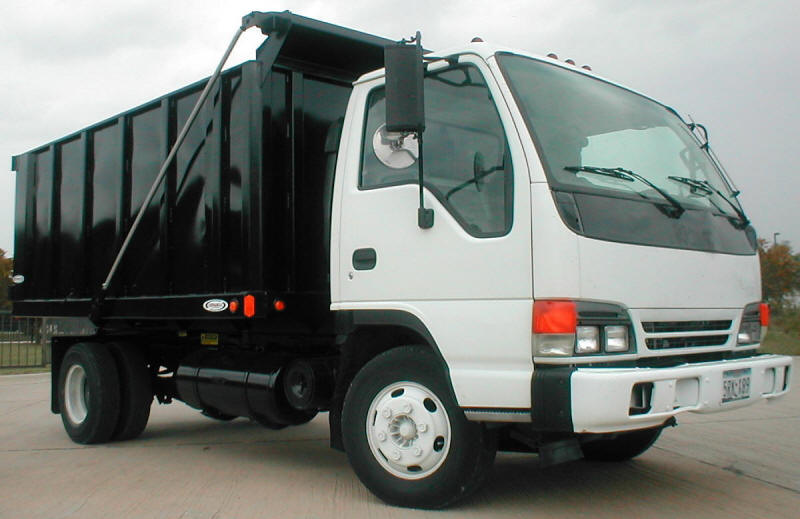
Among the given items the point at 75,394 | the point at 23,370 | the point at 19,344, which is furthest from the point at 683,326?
the point at 19,344

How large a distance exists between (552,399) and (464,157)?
142 cm

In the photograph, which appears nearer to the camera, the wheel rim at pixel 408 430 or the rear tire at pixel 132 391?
the wheel rim at pixel 408 430

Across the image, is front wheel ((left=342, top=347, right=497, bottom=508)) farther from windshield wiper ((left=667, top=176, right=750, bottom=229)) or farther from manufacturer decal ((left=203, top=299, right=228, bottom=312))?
windshield wiper ((left=667, top=176, right=750, bottom=229))

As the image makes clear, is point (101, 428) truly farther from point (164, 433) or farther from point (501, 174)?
point (501, 174)

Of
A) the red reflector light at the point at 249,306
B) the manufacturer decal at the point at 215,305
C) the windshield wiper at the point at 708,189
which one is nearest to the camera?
the windshield wiper at the point at 708,189

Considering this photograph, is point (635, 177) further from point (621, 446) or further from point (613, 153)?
point (621, 446)

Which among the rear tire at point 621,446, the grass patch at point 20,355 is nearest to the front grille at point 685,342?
the rear tire at point 621,446

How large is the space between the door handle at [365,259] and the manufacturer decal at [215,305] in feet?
4.29

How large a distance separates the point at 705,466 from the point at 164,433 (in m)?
4.98

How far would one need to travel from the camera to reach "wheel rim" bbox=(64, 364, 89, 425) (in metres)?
7.85

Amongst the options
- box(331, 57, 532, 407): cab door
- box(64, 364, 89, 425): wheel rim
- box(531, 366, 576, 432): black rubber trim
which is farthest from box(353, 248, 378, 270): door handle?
box(64, 364, 89, 425): wheel rim

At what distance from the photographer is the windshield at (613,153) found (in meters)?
4.46

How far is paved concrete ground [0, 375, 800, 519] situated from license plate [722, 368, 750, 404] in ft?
2.20

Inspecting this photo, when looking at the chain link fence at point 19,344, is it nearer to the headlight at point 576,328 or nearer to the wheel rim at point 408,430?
the wheel rim at point 408,430
